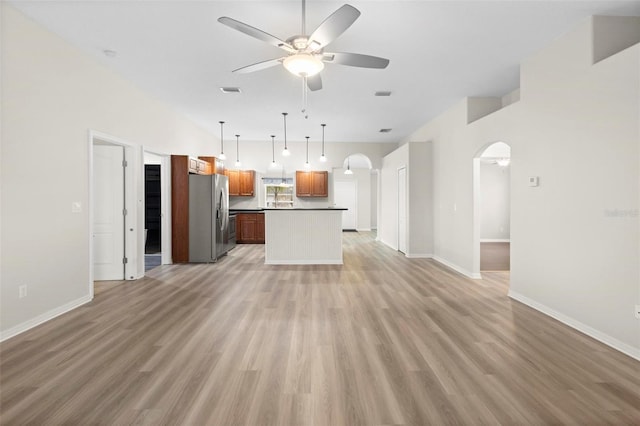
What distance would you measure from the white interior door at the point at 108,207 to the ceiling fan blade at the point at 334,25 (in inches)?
151

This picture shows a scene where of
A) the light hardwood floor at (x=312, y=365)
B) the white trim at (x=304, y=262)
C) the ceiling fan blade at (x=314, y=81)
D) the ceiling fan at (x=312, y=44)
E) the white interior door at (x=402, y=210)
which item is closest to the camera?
the light hardwood floor at (x=312, y=365)

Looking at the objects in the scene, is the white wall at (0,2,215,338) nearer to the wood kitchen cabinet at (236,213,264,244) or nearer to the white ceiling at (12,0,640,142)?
the white ceiling at (12,0,640,142)

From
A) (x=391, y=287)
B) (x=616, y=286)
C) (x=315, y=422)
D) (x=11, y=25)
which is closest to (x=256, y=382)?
(x=315, y=422)

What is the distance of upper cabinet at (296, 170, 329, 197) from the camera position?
9.62 metres

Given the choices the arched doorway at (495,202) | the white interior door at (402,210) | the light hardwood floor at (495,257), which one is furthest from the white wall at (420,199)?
the arched doorway at (495,202)

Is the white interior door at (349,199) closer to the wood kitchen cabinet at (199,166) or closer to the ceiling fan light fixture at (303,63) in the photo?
the wood kitchen cabinet at (199,166)

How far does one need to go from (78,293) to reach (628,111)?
604 cm

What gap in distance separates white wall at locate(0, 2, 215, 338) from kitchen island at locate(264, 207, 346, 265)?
10.6ft

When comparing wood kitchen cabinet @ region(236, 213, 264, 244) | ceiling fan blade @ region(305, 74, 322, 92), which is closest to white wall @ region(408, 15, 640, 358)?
ceiling fan blade @ region(305, 74, 322, 92)

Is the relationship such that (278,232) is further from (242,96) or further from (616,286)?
(616,286)

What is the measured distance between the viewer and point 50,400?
2012 mm

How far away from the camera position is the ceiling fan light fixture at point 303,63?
8.90ft

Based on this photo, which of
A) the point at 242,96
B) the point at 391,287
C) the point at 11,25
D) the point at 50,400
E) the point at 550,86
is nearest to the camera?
the point at 50,400

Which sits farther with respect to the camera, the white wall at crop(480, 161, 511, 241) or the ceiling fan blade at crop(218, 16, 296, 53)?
the white wall at crop(480, 161, 511, 241)
